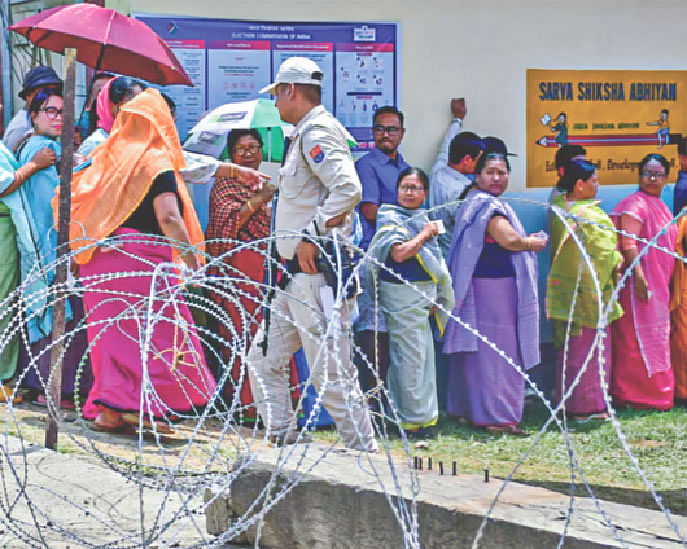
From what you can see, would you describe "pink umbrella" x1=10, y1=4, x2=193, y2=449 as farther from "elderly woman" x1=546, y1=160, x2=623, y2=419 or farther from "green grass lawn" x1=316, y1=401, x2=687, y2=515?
"elderly woman" x1=546, y1=160, x2=623, y2=419

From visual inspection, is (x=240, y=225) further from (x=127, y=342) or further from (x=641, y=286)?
(x=641, y=286)

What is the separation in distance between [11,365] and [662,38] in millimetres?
5002

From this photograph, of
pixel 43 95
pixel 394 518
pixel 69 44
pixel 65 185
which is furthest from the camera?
pixel 43 95

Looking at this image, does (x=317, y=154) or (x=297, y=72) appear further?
(x=297, y=72)

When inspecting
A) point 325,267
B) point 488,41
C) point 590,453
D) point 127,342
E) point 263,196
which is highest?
point 488,41

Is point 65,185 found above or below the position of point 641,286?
above

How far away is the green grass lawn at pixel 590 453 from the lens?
543 centimetres

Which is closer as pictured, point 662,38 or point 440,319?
point 440,319

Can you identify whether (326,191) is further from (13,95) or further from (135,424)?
(13,95)

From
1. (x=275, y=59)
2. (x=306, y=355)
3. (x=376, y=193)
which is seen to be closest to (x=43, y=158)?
(x=275, y=59)

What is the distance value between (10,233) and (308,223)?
2.28 meters

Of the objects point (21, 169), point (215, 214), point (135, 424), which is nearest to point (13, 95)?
point (21, 169)

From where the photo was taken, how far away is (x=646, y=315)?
7.36 metres

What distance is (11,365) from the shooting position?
6836mm
